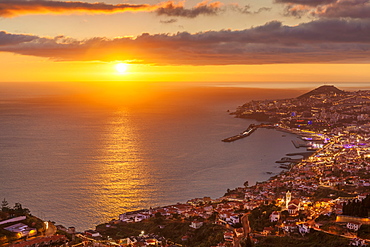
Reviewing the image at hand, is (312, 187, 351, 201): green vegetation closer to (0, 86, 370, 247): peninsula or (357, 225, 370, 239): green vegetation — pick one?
(0, 86, 370, 247): peninsula

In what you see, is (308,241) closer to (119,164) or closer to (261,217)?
(261,217)

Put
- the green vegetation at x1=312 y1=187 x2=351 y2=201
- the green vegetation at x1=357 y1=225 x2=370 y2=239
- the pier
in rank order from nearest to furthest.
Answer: the green vegetation at x1=357 y1=225 x2=370 y2=239, the green vegetation at x1=312 y1=187 x2=351 y2=201, the pier

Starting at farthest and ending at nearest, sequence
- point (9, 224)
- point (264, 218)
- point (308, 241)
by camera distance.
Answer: point (264, 218)
point (9, 224)
point (308, 241)

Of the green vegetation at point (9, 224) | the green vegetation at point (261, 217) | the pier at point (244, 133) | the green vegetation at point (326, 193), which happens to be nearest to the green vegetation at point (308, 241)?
the green vegetation at point (261, 217)

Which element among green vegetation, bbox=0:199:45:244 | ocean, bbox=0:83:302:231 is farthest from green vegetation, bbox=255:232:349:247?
green vegetation, bbox=0:199:45:244

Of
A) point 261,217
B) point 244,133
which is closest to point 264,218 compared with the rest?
point 261,217

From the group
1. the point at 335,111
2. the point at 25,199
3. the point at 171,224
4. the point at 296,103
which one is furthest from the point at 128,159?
the point at 296,103

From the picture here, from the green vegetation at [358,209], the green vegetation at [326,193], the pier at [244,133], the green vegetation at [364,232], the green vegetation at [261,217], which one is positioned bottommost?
the pier at [244,133]

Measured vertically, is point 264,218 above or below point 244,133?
above

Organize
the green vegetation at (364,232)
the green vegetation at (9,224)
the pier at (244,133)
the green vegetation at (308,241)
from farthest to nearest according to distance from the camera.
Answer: the pier at (244,133)
the green vegetation at (9,224)
the green vegetation at (364,232)
the green vegetation at (308,241)

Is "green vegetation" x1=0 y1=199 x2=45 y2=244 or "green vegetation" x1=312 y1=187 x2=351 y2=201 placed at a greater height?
"green vegetation" x1=0 y1=199 x2=45 y2=244

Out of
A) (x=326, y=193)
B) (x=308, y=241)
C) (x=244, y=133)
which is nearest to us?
(x=308, y=241)

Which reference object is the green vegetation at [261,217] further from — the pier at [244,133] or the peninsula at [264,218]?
the pier at [244,133]
